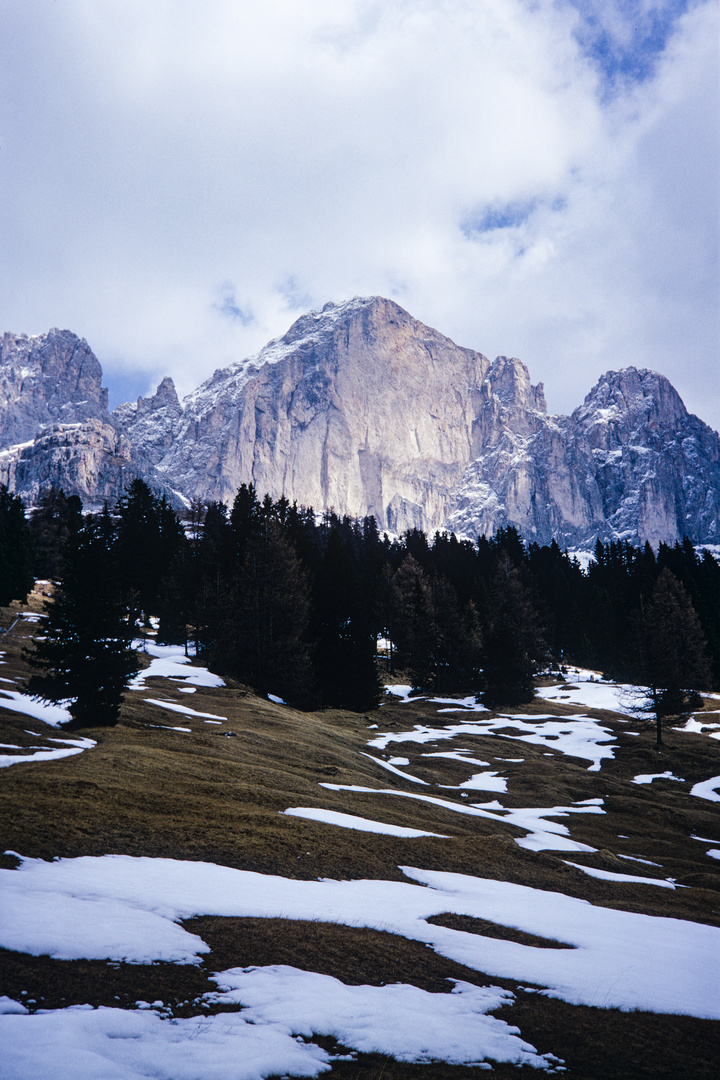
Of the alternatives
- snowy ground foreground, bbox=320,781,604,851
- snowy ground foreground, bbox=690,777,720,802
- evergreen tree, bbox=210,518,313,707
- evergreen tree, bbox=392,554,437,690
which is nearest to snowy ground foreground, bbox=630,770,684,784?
snowy ground foreground, bbox=690,777,720,802

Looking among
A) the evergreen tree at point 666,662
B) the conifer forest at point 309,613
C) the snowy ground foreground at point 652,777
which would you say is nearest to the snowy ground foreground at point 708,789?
the snowy ground foreground at point 652,777

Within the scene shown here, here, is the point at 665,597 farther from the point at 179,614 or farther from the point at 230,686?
the point at 179,614

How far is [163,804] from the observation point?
13.7 m

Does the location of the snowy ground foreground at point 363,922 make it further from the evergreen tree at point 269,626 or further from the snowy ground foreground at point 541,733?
the evergreen tree at point 269,626

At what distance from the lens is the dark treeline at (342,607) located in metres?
48.9

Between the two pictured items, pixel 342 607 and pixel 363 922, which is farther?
pixel 342 607

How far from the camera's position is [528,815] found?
25.2 metres

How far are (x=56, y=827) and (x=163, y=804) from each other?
320cm

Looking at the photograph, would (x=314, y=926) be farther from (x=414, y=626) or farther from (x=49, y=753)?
(x=414, y=626)

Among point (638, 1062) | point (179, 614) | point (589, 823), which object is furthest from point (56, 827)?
point (179, 614)

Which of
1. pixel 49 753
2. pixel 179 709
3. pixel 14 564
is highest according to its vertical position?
pixel 14 564

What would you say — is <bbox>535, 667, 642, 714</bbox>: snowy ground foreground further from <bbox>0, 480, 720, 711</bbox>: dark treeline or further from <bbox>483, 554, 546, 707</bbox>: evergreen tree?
<bbox>483, 554, 546, 707</bbox>: evergreen tree

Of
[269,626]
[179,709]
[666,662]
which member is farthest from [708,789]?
[269,626]

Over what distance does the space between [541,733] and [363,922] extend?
42.8 metres
